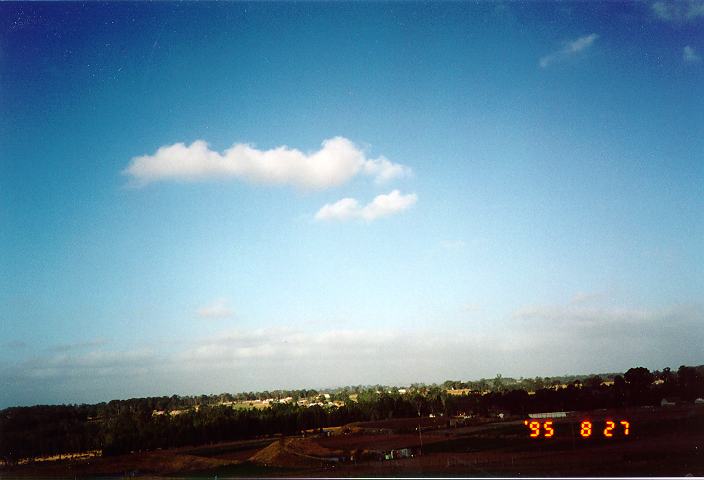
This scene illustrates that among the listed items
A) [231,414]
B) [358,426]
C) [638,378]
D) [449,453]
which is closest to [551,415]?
[449,453]

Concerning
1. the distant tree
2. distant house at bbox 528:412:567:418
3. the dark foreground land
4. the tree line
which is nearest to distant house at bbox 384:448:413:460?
the dark foreground land

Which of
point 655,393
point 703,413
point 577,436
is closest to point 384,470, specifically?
point 577,436

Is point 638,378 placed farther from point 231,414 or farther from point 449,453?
point 231,414

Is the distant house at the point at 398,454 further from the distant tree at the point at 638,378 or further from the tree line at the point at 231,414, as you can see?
the distant tree at the point at 638,378

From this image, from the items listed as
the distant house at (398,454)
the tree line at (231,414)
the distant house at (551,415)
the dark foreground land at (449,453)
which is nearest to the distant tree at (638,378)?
the tree line at (231,414)

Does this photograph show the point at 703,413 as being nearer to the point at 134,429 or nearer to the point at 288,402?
the point at 288,402

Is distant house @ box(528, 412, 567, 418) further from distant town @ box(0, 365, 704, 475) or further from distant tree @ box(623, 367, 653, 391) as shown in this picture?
distant tree @ box(623, 367, 653, 391)
